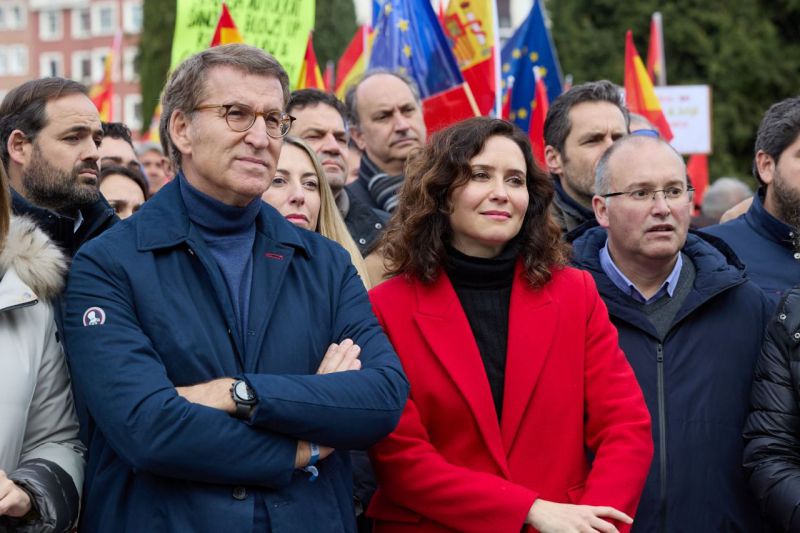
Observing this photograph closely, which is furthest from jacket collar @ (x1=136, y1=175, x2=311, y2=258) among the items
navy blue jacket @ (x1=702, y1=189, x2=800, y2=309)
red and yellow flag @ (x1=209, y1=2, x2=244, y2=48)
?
red and yellow flag @ (x1=209, y1=2, x2=244, y2=48)

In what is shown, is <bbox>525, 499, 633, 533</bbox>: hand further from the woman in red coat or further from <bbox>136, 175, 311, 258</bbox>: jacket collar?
<bbox>136, 175, 311, 258</bbox>: jacket collar

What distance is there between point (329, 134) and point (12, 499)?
320 cm

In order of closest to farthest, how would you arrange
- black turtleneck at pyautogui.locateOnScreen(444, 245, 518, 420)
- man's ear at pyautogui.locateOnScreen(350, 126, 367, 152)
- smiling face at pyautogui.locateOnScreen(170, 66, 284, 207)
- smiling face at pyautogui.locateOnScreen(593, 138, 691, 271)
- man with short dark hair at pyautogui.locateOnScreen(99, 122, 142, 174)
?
smiling face at pyautogui.locateOnScreen(170, 66, 284, 207)
black turtleneck at pyautogui.locateOnScreen(444, 245, 518, 420)
smiling face at pyautogui.locateOnScreen(593, 138, 691, 271)
man's ear at pyautogui.locateOnScreen(350, 126, 367, 152)
man with short dark hair at pyautogui.locateOnScreen(99, 122, 142, 174)

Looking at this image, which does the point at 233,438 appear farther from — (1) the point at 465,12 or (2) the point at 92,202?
(1) the point at 465,12

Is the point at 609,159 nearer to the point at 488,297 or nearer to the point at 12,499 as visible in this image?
the point at 488,297

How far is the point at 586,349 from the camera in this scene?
3.79 m

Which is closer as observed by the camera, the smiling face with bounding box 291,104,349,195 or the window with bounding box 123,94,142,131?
the smiling face with bounding box 291,104,349,195

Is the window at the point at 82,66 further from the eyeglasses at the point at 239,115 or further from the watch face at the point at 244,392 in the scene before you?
the watch face at the point at 244,392

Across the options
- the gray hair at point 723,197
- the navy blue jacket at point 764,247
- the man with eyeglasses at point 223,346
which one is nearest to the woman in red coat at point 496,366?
the man with eyeglasses at point 223,346

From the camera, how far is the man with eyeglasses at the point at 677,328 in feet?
13.4

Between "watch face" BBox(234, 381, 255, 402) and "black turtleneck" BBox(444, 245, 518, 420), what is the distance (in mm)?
956

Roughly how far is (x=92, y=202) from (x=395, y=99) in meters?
2.47

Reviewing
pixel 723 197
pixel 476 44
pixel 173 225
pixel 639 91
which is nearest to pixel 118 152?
pixel 476 44

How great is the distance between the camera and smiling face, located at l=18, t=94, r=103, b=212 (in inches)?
185
